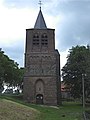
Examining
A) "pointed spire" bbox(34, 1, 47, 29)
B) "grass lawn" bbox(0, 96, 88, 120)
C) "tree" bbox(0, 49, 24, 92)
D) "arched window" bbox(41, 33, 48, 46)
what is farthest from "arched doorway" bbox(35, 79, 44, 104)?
"grass lawn" bbox(0, 96, 88, 120)

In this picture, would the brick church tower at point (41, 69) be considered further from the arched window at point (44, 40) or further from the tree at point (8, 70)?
the tree at point (8, 70)

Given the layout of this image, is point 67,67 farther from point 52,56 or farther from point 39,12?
point 39,12

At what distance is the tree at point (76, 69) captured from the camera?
240ft

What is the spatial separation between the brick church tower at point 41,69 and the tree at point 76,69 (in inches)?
214

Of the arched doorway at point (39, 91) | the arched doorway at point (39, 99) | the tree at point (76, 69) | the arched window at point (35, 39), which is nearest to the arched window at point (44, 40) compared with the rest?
the arched window at point (35, 39)

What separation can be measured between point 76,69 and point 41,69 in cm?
898

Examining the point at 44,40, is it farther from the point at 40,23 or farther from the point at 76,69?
the point at 76,69

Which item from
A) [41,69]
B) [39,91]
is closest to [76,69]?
[41,69]

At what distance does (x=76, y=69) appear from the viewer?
7406 centimetres

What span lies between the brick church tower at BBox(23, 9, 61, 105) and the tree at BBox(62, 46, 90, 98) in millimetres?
5424

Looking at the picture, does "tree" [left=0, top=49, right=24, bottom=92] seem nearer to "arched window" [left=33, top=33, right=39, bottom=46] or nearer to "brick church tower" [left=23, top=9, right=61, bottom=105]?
"brick church tower" [left=23, top=9, right=61, bottom=105]

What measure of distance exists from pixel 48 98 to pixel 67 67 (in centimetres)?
1046

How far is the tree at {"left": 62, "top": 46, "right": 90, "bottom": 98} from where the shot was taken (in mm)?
73081

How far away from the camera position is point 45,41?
72562 millimetres
